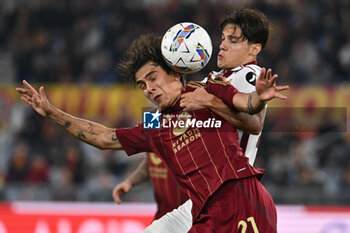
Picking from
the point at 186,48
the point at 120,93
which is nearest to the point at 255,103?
the point at 186,48

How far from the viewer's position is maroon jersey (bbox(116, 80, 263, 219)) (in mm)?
3838

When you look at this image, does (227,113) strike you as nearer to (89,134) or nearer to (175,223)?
(175,223)

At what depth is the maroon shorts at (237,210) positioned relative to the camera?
384 centimetres

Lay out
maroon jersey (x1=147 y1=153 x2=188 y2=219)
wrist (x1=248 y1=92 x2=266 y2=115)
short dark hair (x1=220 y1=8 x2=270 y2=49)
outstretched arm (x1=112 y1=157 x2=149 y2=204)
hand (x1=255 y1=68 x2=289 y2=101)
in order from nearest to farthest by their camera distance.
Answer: hand (x1=255 y1=68 x2=289 y2=101) < wrist (x1=248 y1=92 x2=266 y2=115) < short dark hair (x1=220 y1=8 x2=270 y2=49) < outstretched arm (x1=112 y1=157 x2=149 y2=204) < maroon jersey (x1=147 y1=153 x2=188 y2=219)

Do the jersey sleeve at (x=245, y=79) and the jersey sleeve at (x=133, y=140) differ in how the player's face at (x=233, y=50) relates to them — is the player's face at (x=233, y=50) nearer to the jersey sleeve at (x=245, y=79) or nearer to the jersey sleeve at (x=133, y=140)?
the jersey sleeve at (x=245, y=79)

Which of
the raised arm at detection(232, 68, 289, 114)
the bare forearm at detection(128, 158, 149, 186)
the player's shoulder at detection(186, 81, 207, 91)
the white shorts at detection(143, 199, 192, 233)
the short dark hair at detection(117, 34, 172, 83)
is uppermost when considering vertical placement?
the short dark hair at detection(117, 34, 172, 83)

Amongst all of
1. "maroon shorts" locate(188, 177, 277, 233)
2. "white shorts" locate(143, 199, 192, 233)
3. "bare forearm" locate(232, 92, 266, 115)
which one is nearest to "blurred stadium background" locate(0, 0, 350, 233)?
"white shorts" locate(143, 199, 192, 233)

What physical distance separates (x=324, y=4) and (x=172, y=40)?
10.4m

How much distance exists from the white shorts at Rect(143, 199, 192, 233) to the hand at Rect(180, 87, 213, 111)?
1012 millimetres

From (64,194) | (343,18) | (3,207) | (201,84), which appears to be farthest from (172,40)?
(343,18)

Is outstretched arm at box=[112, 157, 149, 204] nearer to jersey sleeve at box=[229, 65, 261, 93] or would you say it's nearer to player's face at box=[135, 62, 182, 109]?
player's face at box=[135, 62, 182, 109]

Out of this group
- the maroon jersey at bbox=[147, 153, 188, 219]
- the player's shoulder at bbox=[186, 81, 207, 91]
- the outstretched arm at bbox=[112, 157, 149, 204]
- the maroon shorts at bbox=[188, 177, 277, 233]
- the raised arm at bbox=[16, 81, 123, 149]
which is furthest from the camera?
the maroon jersey at bbox=[147, 153, 188, 219]

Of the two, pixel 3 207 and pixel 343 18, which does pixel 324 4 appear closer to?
pixel 343 18

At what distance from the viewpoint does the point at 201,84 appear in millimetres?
3973
